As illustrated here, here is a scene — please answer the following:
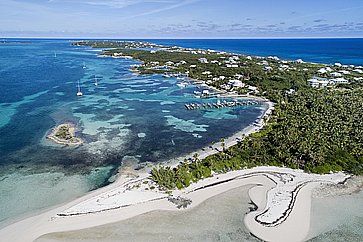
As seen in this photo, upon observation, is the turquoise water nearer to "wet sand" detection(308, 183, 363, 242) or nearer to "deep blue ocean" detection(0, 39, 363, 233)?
"deep blue ocean" detection(0, 39, 363, 233)

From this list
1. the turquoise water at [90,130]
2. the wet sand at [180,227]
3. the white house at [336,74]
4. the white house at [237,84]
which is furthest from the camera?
the white house at [336,74]

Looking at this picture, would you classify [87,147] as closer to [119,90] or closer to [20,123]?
[20,123]

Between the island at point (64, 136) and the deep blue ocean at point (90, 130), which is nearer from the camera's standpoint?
the deep blue ocean at point (90, 130)

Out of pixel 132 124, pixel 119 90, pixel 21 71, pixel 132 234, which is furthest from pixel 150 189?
pixel 21 71

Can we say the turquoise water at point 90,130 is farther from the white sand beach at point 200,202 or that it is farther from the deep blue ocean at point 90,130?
the white sand beach at point 200,202

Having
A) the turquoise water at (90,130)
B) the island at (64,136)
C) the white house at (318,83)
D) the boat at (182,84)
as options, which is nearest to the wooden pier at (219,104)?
the turquoise water at (90,130)

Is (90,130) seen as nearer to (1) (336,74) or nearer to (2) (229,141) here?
(2) (229,141)
